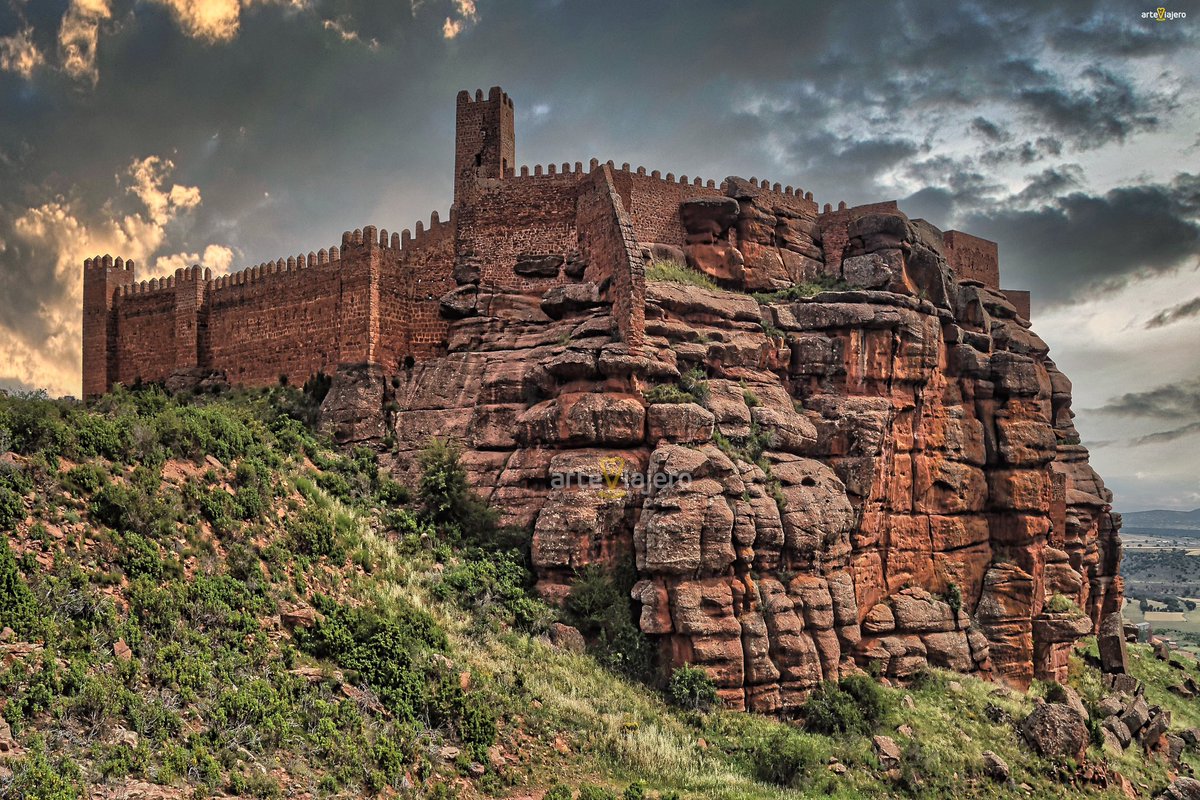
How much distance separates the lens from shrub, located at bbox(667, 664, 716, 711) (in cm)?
1891

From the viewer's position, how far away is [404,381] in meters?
27.5

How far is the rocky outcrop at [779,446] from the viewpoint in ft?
68.8

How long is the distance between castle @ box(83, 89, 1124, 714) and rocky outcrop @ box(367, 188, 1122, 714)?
8cm

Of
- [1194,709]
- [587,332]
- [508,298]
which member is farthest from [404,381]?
[1194,709]

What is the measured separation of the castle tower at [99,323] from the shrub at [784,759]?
2891 centimetres

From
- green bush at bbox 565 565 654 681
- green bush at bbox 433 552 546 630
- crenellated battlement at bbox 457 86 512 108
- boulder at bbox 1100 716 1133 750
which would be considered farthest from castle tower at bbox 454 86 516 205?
boulder at bbox 1100 716 1133 750

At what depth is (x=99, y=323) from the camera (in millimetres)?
34344

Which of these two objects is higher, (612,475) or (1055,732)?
(612,475)

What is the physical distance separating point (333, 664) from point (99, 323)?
2633 centimetres

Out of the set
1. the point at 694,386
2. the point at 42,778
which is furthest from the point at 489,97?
the point at 42,778

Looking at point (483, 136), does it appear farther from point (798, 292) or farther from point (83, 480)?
point (83, 480)

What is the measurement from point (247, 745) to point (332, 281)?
1974cm

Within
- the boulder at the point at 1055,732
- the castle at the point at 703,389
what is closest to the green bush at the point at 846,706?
the castle at the point at 703,389

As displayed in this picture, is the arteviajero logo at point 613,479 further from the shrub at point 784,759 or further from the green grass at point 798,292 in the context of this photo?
the green grass at point 798,292
